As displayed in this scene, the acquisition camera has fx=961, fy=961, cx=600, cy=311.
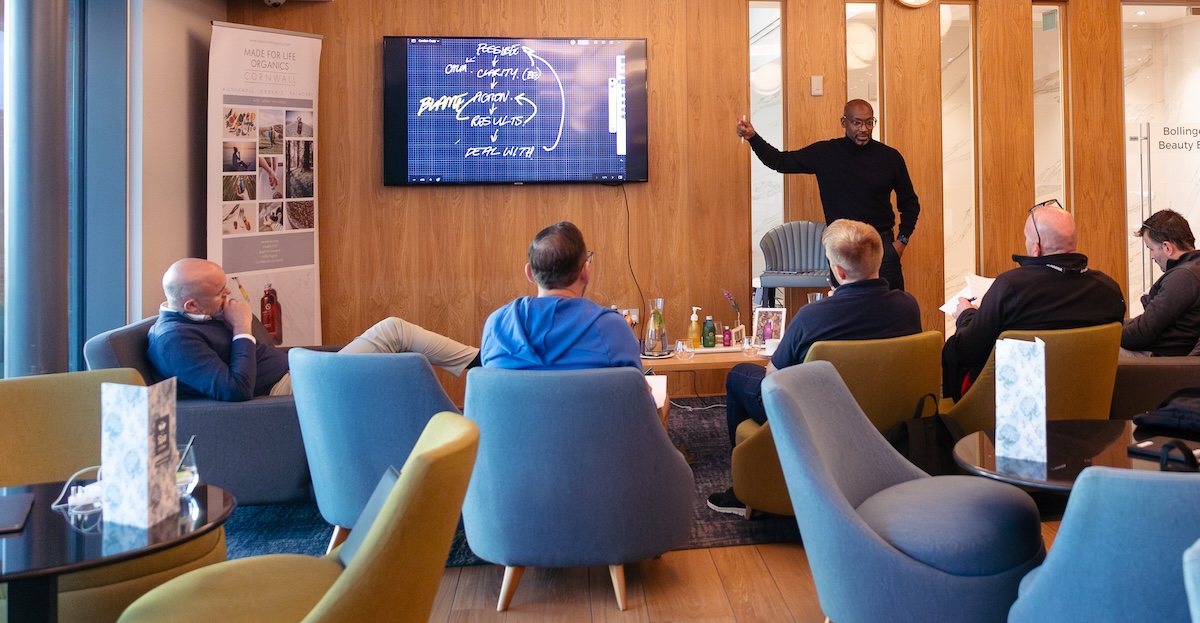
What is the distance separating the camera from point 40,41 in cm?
414

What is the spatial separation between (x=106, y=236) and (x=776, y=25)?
186 inches

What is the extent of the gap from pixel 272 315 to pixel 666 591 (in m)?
3.74

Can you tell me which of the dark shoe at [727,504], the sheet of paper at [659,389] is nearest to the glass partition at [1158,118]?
the dark shoe at [727,504]

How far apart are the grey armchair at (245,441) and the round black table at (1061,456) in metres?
2.56

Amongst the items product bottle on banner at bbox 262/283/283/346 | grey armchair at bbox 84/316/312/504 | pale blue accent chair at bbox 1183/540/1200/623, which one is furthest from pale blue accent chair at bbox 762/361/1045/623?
product bottle on banner at bbox 262/283/283/346

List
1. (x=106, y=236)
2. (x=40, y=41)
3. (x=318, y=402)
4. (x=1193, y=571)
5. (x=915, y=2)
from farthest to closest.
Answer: (x=915, y=2)
(x=106, y=236)
(x=40, y=41)
(x=318, y=402)
(x=1193, y=571)

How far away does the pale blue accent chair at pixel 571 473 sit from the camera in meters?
2.72

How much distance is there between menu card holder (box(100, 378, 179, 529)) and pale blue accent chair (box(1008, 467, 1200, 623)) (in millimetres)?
1730

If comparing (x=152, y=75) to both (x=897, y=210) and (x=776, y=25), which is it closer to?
(x=776, y=25)

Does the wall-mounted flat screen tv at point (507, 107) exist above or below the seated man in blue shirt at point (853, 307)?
above

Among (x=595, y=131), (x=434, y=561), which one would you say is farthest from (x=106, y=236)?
(x=434, y=561)

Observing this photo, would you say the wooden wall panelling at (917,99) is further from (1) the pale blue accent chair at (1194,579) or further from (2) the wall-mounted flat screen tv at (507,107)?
(1) the pale blue accent chair at (1194,579)

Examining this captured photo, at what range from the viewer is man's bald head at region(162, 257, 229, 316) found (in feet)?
12.8

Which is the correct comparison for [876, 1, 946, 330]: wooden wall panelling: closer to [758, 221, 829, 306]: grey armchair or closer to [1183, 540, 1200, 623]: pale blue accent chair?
[758, 221, 829, 306]: grey armchair
